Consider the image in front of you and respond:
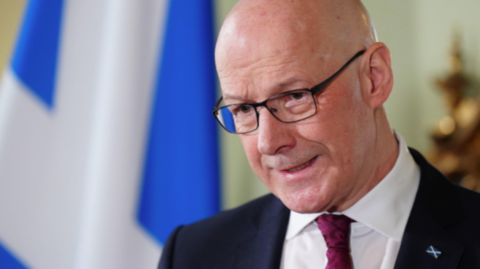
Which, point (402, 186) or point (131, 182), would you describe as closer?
point (402, 186)

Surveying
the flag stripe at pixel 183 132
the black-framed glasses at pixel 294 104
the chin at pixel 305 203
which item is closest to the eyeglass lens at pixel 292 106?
the black-framed glasses at pixel 294 104

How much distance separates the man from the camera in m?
1.18

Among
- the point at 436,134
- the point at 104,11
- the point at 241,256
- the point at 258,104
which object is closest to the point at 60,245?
the point at 241,256

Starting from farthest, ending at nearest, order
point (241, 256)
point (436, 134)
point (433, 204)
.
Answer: point (436, 134)
point (241, 256)
point (433, 204)

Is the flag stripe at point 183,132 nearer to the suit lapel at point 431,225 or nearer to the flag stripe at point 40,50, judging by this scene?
the flag stripe at point 40,50

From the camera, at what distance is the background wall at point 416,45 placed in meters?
2.26

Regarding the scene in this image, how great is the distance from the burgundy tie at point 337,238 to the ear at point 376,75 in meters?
0.33

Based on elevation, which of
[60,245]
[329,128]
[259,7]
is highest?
[259,7]

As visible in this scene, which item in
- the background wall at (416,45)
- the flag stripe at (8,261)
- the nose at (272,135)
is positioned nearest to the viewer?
the nose at (272,135)

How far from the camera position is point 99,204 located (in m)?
1.90

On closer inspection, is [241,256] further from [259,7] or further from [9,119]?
[9,119]

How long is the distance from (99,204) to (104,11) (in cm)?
85

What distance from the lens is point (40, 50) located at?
6.48 feet

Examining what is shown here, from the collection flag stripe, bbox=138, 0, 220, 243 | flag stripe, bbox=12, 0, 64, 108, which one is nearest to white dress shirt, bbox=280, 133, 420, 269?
flag stripe, bbox=138, 0, 220, 243
